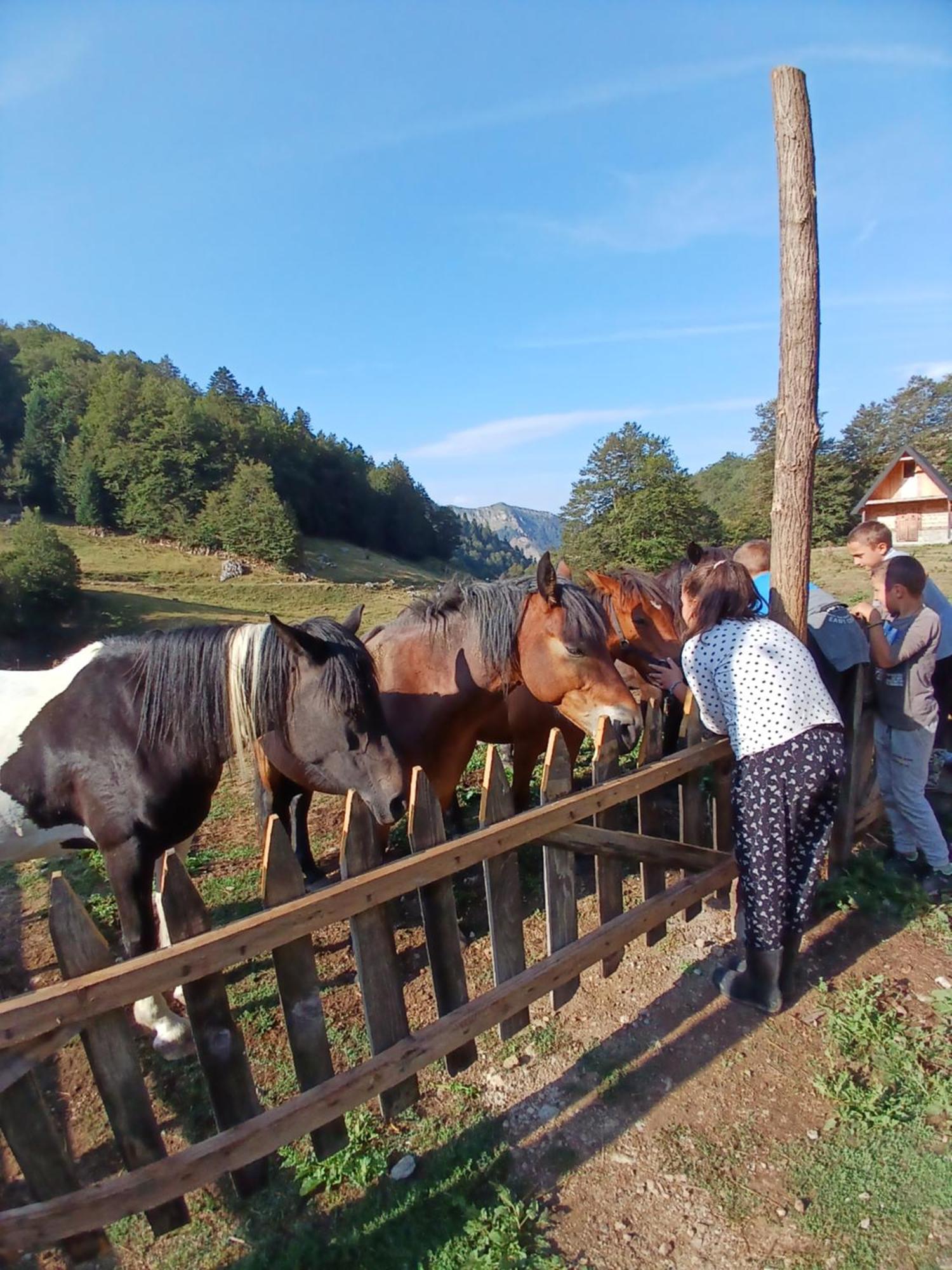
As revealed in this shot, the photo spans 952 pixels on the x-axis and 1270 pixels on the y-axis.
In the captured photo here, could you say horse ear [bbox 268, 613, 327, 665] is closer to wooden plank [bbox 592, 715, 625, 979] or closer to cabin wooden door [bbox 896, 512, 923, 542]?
wooden plank [bbox 592, 715, 625, 979]

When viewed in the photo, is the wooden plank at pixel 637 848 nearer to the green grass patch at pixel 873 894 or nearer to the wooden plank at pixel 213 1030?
the green grass patch at pixel 873 894

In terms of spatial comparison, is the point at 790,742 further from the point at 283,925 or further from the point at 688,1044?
the point at 283,925

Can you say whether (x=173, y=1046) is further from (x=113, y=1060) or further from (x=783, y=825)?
(x=783, y=825)

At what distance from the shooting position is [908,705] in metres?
4.14

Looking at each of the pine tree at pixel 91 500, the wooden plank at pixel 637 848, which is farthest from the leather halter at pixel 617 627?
the pine tree at pixel 91 500

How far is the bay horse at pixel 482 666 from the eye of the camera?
380 cm

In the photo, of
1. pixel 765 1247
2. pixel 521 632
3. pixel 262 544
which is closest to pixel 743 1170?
pixel 765 1247

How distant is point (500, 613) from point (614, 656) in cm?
211

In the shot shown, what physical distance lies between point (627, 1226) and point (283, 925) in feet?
5.33

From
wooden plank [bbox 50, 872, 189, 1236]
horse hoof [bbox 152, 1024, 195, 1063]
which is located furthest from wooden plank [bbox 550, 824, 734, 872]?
horse hoof [bbox 152, 1024, 195, 1063]

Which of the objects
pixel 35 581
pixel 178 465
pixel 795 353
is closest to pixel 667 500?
pixel 35 581

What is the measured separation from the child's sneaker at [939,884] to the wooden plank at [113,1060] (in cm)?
438

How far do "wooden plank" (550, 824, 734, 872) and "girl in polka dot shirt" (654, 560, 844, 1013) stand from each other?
0.39 metres

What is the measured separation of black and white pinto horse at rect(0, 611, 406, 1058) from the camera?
3080mm
